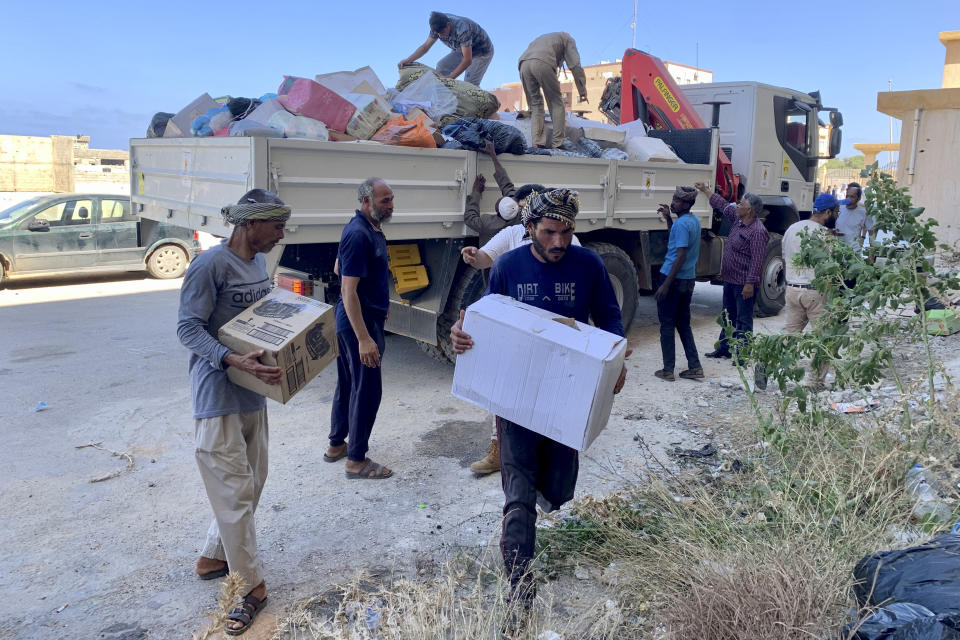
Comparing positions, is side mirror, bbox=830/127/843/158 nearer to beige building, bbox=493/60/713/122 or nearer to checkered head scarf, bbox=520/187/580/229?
checkered head scarf, bbox=520/187/580/229

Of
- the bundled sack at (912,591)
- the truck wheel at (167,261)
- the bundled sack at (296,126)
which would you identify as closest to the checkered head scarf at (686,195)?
the bundled sack at (296,126)

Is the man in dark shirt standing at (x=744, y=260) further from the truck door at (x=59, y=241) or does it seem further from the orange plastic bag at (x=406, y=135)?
the truck door at (x=59, y=241)

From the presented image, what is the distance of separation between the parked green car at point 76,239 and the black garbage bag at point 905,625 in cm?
953

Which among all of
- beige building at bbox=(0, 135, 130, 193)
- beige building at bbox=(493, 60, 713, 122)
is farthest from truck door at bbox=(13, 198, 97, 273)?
beige building at bbox=(493, 60, 713, 122)

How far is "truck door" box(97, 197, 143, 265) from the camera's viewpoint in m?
10.4

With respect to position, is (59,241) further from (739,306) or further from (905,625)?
(905,625)

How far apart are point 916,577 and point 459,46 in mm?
6382

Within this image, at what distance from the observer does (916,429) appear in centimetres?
360

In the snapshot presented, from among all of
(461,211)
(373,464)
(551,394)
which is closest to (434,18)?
(461,211)

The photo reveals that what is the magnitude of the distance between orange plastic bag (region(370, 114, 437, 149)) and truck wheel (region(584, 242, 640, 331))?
2.06 metres

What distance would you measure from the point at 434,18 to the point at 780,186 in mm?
4622

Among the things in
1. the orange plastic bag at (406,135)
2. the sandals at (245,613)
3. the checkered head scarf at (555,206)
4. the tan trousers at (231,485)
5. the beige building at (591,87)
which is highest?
the beige building at (591,87)

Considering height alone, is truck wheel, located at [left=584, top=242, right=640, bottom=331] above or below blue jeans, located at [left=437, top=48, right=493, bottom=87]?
below

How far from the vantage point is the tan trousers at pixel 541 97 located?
6586 millimetres
